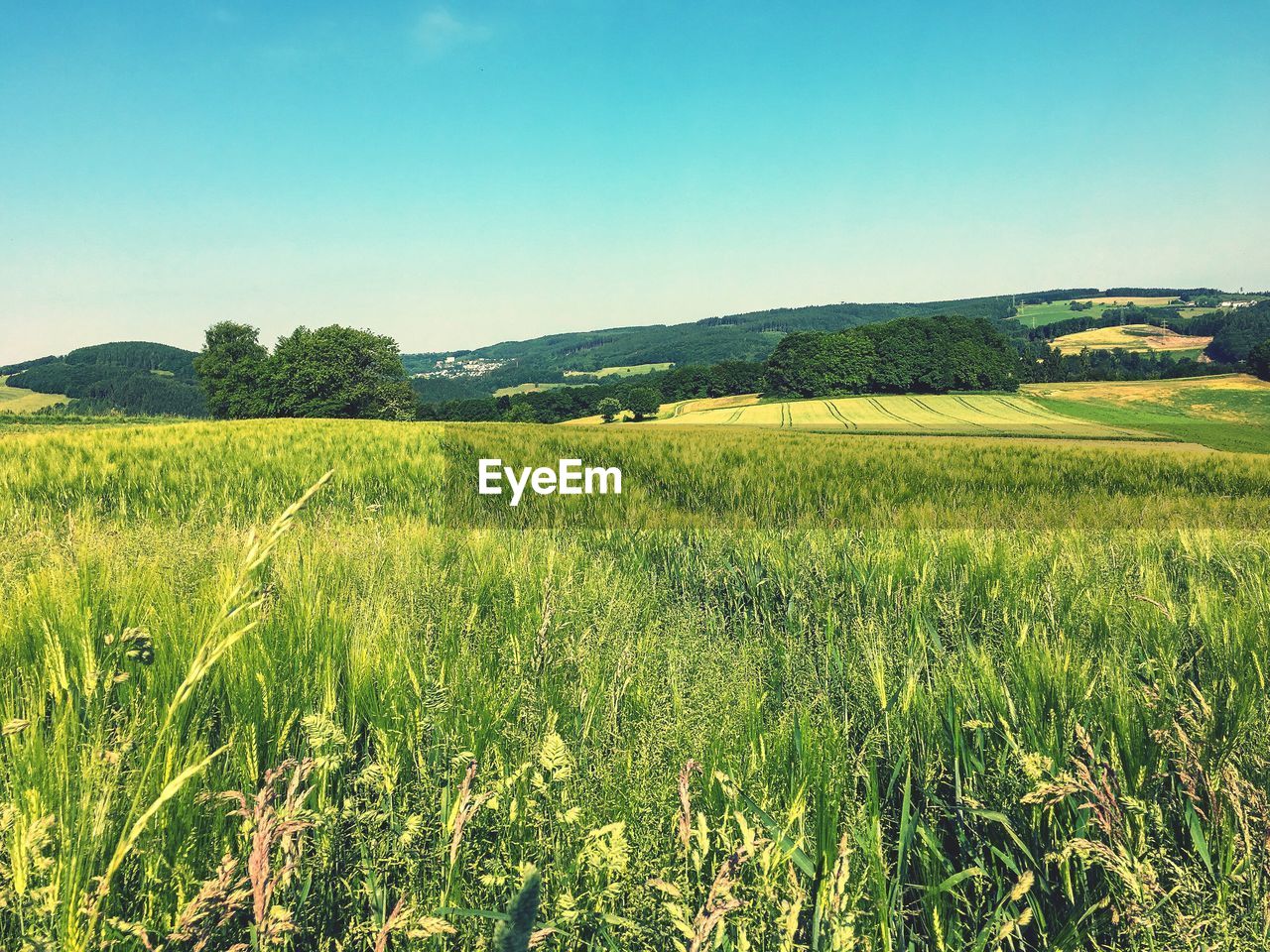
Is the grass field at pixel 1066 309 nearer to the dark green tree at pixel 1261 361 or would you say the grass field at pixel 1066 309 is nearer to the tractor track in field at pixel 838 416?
the dark green tree at pixel 1261 361

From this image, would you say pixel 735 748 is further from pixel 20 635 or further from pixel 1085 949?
pixel 20 635

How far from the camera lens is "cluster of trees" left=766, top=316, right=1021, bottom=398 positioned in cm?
7256

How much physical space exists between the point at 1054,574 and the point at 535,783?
3396 mm

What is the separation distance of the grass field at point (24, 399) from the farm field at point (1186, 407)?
143 metres

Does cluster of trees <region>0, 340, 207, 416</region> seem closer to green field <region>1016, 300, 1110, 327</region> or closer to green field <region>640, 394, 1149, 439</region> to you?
green field <region>640, 394, 1149, 439</region>

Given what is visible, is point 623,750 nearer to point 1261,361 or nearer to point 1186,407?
point 1186,407

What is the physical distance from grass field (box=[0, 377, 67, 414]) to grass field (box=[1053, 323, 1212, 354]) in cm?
16641

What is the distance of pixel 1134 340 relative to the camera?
88.6 m

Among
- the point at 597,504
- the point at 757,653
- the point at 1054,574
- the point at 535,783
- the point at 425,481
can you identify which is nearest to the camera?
the point at 535,783

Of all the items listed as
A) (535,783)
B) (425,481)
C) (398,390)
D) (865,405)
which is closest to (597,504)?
(425,481)

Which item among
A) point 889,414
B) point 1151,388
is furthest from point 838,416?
point 1151,388

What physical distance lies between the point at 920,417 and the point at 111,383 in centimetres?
16045

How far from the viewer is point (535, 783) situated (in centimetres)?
129

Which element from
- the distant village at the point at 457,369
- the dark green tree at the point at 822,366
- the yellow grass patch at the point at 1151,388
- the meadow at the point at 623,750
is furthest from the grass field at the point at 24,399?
the yellow grass patch at the point at 1151,388
